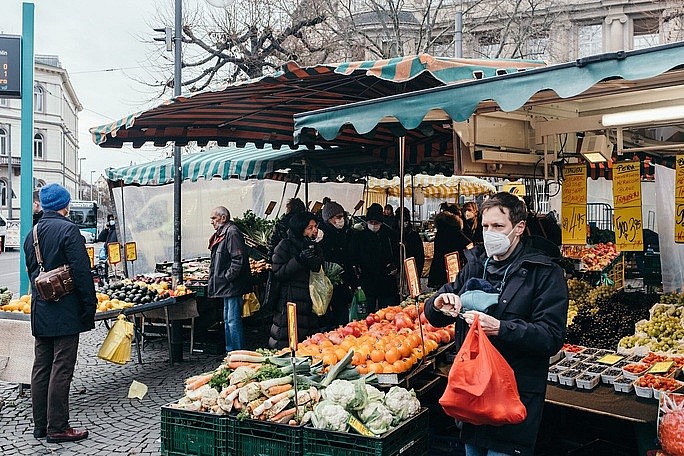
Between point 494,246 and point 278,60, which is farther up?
point 278,60

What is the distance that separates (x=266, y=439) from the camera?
3.78 metres

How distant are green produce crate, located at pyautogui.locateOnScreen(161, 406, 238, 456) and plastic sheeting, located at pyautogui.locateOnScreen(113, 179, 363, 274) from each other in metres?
8.66

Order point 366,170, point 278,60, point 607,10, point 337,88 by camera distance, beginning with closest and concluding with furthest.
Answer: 1. point 337,88
2. point 366,170
3. point 278,60
4. point 607,10

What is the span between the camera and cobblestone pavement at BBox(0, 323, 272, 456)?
17.2 ft

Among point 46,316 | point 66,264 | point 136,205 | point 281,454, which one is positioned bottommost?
point 281,454

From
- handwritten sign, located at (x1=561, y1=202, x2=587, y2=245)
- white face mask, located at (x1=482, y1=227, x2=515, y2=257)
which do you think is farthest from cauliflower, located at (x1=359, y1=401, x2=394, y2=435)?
handwritten sign, located at (x1=561, y1=202, x2=587, y2=245)

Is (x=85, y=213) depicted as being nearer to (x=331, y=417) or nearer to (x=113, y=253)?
(x=113, y=253)

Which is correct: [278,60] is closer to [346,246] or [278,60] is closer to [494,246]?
[346,246]

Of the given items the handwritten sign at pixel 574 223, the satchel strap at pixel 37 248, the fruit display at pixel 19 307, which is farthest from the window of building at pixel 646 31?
the satchel strap at pixel 37 248

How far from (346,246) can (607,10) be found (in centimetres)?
2617

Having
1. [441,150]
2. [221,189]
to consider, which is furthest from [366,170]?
[221,189]

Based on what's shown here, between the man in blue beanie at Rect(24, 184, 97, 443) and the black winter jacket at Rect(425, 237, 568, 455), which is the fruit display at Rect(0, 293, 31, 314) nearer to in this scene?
the man in blue beanie at Rect(24, 184, 97, 443)

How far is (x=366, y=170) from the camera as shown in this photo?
11.4 meters

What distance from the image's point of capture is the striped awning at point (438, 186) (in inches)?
686
